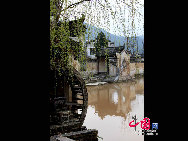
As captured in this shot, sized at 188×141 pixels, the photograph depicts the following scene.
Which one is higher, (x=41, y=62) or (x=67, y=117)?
(x=41, y=62)

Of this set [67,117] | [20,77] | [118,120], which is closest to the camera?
[20,77]
